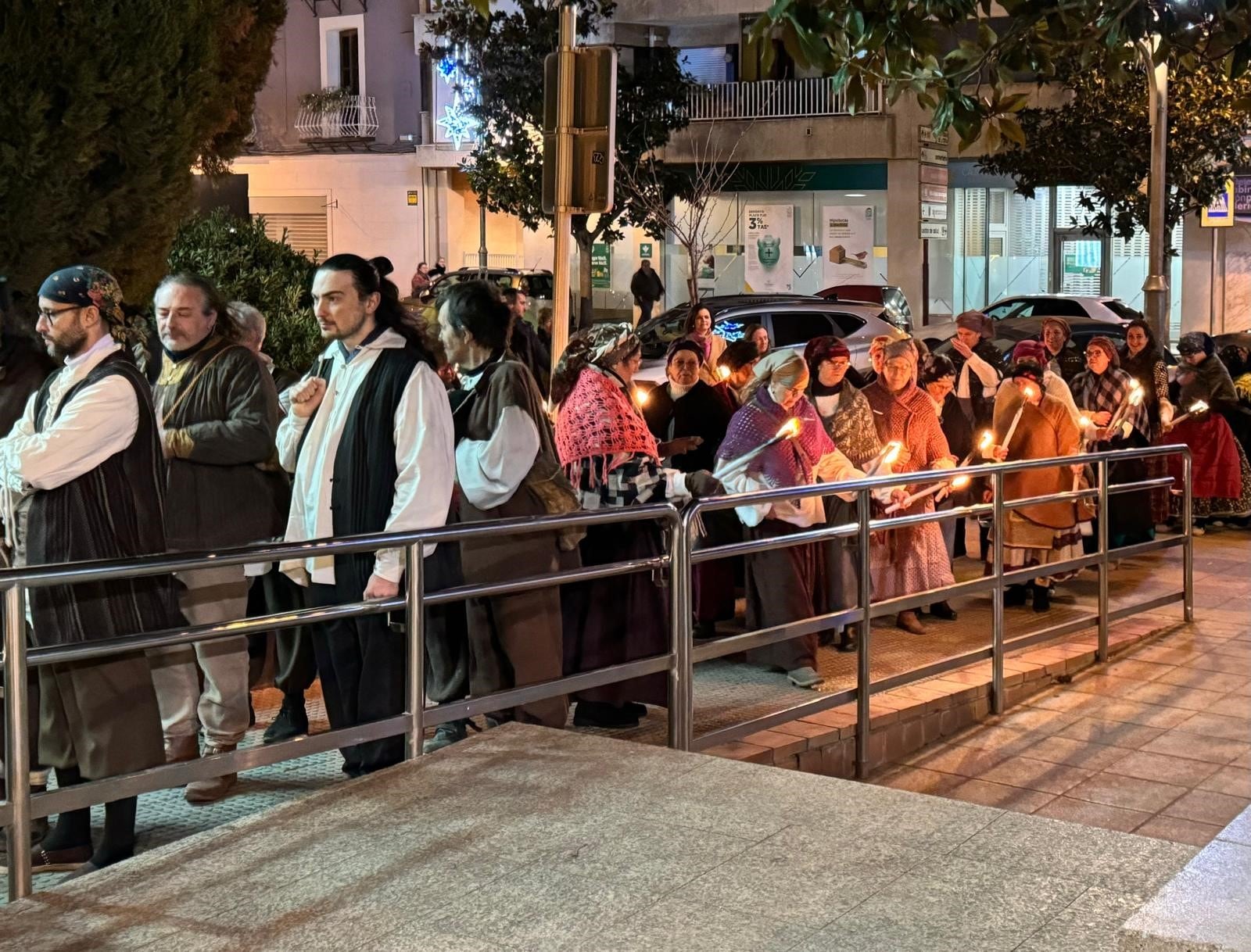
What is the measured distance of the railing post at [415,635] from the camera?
4.95 m

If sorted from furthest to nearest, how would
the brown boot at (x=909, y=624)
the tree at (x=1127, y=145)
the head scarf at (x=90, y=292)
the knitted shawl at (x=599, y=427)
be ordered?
1. the tree at (x=1127, y=145)
2. the brown boot at (x=909, y=624)
3. the knitted shawl at (x=599, y=427)
4. the head scarf at (x=90, y=292)

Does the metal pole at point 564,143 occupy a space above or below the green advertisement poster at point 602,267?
below

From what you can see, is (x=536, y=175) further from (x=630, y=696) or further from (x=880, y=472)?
(x=630, y=696)

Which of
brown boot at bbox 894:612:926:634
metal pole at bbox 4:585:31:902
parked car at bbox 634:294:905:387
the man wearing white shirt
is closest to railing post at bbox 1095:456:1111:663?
brown boot at bbox 894:612:926:634

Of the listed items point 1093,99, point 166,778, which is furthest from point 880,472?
point 1093,99

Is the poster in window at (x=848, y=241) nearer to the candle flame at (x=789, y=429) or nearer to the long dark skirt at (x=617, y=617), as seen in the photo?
the candle flame at (x=789, y=429)

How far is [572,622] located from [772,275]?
2863 cm

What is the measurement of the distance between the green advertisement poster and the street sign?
89.3ft

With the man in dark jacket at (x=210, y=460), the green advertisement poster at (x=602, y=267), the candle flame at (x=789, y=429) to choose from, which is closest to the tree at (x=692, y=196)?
the green advertisement poster at (x=602, y=267)

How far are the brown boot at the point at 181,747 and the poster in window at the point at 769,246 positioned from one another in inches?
1153

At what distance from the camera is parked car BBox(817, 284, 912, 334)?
19.8 metres

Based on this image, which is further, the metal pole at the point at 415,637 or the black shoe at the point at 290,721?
the black shoe at the point at 290,721

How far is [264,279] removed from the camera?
1020 centimetres

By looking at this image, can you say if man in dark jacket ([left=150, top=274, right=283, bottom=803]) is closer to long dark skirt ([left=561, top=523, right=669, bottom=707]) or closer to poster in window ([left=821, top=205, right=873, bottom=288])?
long dark skirt ([left=561, top=523, right=669, bottom=707])
